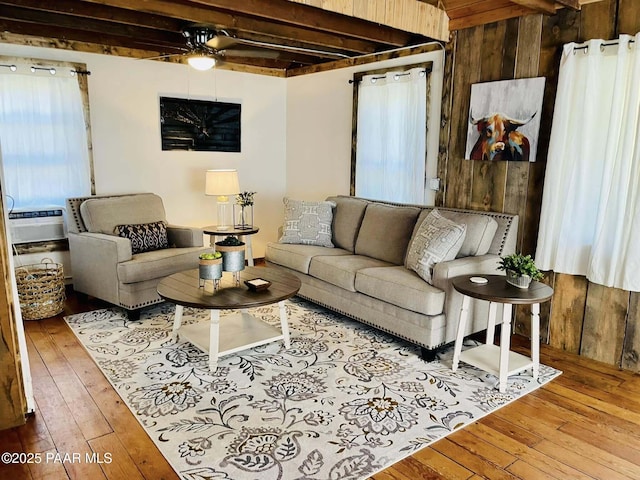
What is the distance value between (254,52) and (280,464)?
147 inches

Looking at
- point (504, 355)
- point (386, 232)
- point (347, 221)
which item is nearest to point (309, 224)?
point (347, 221)

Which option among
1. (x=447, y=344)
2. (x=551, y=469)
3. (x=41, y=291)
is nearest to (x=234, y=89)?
(x=41, y=291)

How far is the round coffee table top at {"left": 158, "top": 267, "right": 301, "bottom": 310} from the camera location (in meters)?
2.96

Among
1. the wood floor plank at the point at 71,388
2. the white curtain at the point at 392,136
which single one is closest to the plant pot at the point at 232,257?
the wood floor plank at the point at 71,388

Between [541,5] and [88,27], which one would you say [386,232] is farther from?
[88,27]

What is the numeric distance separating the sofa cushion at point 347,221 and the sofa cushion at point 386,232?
3.3 inches

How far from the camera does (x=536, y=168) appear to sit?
355 cm

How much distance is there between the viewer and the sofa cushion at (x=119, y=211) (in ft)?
14.1

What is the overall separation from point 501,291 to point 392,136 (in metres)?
2.30

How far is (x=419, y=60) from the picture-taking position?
14.4ft

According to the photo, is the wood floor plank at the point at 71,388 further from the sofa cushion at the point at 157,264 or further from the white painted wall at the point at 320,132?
the white painted wall at the point at 320,132

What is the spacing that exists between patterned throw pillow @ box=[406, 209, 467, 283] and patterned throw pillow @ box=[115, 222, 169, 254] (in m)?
2.37

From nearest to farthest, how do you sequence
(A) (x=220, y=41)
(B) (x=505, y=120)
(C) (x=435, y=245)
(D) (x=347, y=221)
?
(C) (x=435, y=245)
(B) (x=505, y=120)
(A) (x=220, y=41)
(D) (x=347, y=221)

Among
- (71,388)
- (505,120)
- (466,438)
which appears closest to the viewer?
(466,438)
